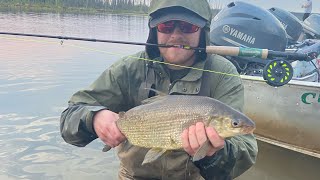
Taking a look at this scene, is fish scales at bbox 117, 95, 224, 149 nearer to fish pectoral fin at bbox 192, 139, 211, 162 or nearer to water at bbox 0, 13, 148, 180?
fish pectoral fin at bbox 192, 139, 211, 162

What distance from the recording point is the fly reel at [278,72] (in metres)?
4.42

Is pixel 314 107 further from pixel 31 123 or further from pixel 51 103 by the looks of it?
pixel 51 103

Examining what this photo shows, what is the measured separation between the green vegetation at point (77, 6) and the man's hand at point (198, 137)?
50394 mm

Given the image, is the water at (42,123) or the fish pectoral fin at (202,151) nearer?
the fish pectoral fin at (202,151)

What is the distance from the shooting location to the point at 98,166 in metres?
6.06

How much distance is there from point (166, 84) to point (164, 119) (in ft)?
2.72

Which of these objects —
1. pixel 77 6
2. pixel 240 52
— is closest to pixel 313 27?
pixel 240 52

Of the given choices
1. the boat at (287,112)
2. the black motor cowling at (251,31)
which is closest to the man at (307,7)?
the black motor cowling at (251,31)

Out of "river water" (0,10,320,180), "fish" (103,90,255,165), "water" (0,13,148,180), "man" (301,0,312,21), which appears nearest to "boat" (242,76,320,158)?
"river water" (0,10,320,180)

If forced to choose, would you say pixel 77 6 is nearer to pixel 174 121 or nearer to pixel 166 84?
pixel 166 84

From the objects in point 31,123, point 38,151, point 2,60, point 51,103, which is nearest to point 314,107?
point 38,151

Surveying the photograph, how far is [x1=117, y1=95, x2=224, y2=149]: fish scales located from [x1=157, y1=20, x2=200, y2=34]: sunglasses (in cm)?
88

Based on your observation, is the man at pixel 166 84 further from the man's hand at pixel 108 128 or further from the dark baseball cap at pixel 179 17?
the man's hand at pixel 108 128

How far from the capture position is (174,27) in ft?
11.0
